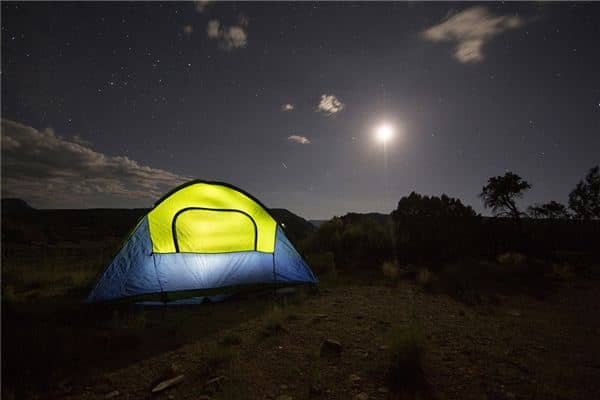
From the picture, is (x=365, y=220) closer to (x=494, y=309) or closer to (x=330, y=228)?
(x=330, y=228)

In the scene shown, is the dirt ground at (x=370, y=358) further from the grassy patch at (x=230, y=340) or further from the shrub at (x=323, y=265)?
the shrub at (x=323, y=265)

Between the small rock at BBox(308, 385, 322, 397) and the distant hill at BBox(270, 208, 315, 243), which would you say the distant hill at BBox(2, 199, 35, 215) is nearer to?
the distant hill at BBox(270, 208, 315, 243)

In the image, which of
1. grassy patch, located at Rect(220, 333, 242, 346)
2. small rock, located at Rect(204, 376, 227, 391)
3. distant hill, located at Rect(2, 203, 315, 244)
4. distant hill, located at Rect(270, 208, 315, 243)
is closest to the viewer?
small rock, located at Rect(204, 376, 227, 391)

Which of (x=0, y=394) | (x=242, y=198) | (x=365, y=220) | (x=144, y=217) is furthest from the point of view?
(x=365, y=220)

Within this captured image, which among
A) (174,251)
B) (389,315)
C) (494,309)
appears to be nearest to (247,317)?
(174,251)

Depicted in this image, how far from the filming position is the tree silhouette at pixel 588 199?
18714 mm

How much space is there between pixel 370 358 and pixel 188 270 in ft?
12.2

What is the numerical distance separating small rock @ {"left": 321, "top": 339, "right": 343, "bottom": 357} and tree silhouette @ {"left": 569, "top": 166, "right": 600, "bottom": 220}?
80.7 feet

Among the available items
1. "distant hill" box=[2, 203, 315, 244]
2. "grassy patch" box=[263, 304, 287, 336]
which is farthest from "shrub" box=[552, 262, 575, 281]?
"distant hill" box=[2, 203, 315, 244]

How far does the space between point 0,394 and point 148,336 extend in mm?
1570

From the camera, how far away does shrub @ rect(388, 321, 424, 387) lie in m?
2.75

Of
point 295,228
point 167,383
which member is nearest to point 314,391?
point 167,383

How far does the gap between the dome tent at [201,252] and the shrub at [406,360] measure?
3.27 m

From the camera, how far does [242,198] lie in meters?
6.25
